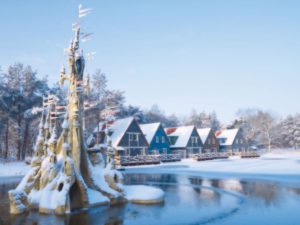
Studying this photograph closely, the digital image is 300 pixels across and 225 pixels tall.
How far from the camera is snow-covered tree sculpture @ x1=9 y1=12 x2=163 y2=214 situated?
48.2 ft

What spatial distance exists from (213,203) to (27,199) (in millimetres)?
9773

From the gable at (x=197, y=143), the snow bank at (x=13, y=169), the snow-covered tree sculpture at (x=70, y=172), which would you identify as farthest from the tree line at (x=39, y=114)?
the gable at (x=197, y=143)

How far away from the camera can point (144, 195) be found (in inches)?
677

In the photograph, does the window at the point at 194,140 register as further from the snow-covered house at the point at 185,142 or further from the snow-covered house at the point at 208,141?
the snow-covered house at the point at 208,141

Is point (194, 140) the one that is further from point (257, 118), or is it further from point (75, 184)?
point (75, 184)

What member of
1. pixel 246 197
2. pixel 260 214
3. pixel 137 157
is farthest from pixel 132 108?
pixel 260 214

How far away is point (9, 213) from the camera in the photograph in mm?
14344

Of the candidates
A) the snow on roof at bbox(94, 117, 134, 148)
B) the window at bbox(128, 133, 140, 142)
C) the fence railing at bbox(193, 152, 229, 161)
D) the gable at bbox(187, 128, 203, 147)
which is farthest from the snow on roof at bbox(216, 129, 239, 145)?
the snow on roof at bbox(94, 117, 134, 148)

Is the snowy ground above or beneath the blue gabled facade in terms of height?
beneath

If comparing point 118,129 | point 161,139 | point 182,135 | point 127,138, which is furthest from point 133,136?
→ point 182,135

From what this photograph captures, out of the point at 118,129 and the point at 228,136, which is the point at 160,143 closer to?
the point at 118,129

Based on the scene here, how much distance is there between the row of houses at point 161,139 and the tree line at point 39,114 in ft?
20.9

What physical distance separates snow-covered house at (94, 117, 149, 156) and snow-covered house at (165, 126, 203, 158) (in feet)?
36.8

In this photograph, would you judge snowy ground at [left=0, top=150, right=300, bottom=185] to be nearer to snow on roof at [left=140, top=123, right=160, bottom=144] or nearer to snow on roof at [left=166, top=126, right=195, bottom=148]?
snow on roof at [left=140, top=123, right=160, bottom=144]
